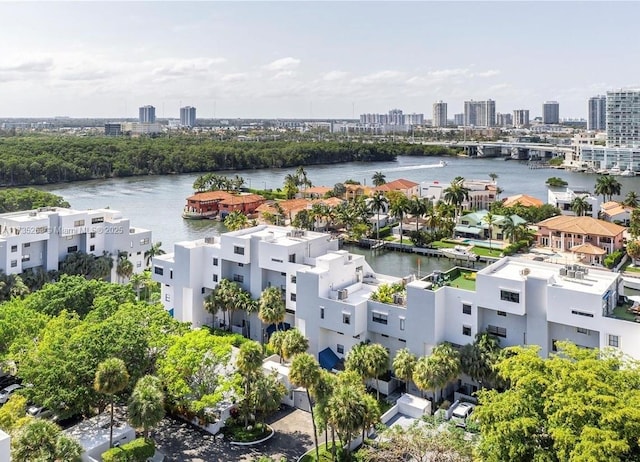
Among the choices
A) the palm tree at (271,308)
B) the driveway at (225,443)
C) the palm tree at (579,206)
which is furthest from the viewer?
the palm tree at (579,206)

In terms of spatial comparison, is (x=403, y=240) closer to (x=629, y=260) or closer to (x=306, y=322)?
(x=629, y=260)

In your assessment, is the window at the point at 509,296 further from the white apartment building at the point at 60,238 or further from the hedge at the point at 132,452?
the white apartment building at the point at 60,238

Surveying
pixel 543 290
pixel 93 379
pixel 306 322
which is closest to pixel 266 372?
pixel 306 322

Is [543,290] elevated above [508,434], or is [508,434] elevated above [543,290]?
[543,290]

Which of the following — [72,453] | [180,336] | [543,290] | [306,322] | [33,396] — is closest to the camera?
[72,453]

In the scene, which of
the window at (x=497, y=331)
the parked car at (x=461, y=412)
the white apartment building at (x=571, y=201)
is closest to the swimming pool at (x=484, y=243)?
the white apartment building at (x=571, y=201)

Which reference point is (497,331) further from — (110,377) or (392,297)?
(110,377)
